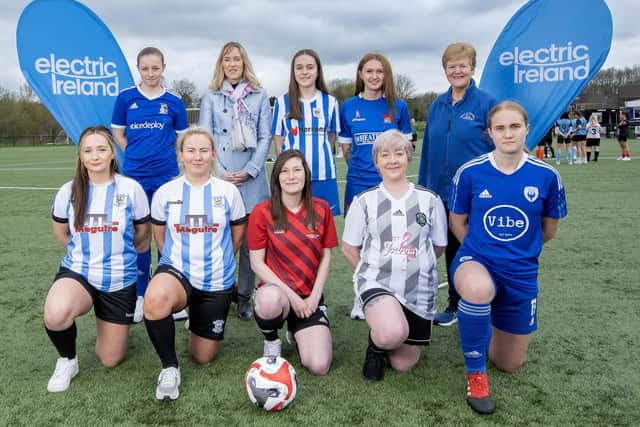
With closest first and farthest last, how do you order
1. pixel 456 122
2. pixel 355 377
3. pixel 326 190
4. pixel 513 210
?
pixel 513 210, pixel 355 377, pixel 456 122, pixel 326 190

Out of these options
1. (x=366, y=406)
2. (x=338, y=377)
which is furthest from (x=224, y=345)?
(x=366, y=406)

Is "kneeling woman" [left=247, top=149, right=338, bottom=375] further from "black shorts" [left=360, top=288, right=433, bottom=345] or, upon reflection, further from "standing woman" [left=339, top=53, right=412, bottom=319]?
"standing woman" [left=339, top=53, right=412, bottom=319]

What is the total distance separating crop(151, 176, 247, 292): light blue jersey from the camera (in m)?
3.04

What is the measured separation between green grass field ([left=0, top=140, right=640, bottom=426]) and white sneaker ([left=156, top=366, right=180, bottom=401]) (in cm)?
4

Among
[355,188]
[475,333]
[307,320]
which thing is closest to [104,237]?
[307,320]

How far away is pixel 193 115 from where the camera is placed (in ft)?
116

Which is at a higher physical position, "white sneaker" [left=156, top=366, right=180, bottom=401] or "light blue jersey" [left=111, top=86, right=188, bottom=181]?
"light blue jersey" [left=111, top=86, right=188, bottom=181]

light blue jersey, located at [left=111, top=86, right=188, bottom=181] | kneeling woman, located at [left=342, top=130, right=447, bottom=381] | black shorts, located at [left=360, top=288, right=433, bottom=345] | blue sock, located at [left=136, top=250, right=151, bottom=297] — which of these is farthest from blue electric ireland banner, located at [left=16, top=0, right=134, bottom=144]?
black shorts, located at [left=360, top=288, right=433, bottom=345]

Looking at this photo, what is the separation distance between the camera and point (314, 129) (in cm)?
384

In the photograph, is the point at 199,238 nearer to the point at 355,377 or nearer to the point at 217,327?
the point at 217,327

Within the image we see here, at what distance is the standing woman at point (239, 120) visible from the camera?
149 inches

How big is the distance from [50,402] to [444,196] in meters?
2.70

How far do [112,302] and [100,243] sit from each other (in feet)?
1.16

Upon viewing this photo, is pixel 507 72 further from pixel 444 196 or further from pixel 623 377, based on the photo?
pixel 623 377
